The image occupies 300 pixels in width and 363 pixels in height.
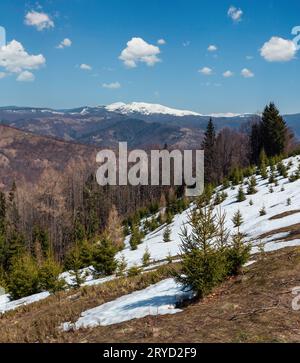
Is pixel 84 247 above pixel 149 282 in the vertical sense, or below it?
below

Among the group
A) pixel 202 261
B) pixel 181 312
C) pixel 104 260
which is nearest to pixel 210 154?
pixel 104 260

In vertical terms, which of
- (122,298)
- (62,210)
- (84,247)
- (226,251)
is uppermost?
(226,251)

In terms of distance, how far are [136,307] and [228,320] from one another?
3919 mm

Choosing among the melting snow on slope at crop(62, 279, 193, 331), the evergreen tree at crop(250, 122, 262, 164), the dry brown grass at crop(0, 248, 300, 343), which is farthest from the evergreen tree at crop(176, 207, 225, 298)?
the evergreen tree at crop(250, 122, 262, 164)

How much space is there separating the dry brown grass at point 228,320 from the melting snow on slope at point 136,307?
50 cm

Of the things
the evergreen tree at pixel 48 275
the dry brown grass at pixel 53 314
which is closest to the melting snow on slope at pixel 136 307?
the dry brown grass at pixel 53 314

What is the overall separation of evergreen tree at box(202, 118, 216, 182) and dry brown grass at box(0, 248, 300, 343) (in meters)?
78.2

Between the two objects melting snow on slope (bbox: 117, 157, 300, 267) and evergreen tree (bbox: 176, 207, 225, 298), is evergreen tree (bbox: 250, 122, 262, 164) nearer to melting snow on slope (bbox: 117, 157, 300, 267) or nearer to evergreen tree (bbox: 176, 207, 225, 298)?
melting snow on slope (bbox: 117, 157, 300, 267)

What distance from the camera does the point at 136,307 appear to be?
44.1ft

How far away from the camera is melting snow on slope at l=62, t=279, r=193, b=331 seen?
12594 millimetres

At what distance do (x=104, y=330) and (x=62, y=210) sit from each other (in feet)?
454
